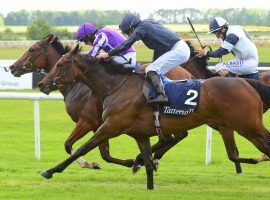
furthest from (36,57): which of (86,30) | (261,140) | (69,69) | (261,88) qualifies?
(261,140)

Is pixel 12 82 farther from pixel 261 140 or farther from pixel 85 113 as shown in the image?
pixel 261 140

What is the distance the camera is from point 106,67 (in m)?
7.71

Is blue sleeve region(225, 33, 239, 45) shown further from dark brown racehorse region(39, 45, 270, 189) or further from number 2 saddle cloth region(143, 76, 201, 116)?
number 2 saddle cloth region(143, 76, 201, 116)

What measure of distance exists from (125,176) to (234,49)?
2.06 metres

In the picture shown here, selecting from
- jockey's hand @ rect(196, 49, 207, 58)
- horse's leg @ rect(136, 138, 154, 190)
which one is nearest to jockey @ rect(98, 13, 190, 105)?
horse's leg @ rect(136, 138, 154, 190)

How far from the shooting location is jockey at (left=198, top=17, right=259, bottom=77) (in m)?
8.28

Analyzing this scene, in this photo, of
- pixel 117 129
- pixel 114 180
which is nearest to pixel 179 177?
pixel 114 180

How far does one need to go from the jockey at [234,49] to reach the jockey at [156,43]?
777 mm

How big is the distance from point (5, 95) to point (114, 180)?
337 cm

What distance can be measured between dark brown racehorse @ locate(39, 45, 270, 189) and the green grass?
1.16 feet

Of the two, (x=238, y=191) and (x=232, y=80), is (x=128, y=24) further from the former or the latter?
(x=238, y=191)

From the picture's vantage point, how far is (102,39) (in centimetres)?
866

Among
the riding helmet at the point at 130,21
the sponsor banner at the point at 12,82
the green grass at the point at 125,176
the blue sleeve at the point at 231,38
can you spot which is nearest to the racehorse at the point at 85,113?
the green grass at the point at 125,176

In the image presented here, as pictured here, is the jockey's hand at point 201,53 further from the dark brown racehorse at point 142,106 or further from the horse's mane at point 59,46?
the horse's mane at point 59,46
